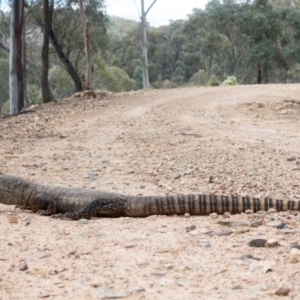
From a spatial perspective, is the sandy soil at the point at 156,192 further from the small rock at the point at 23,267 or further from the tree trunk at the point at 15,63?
the tree trunk at the point at 15,63

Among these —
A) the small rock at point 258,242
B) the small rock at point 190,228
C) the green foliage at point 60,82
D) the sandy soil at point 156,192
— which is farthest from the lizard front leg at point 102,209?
the green foliage at point 60,82

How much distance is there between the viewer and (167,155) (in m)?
9.84

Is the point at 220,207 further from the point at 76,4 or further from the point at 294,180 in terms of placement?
the point at 76,4

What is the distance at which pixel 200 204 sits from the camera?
5.68m

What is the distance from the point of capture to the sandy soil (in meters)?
3.64

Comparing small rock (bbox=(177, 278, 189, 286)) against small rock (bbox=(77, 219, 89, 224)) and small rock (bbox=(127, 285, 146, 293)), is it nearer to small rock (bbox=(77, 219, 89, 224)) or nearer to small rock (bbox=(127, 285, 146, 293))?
small rock (bbox=(127, 285, 146, 293))

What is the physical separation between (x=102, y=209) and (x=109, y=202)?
10 cm

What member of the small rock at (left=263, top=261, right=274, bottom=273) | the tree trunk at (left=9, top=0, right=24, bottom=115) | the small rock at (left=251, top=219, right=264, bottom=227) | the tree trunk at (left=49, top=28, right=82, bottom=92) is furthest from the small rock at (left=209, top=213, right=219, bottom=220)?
the tree trunk at (left=49, top=28, right=82, bottom=92)

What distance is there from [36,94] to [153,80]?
13.8 metres

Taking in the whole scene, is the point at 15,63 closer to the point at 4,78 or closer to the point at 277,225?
the point at 277,225

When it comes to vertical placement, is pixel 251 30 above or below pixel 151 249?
above

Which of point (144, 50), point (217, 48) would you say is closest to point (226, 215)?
point (144, 50)

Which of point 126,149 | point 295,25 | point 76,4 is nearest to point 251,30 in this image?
point 295,25

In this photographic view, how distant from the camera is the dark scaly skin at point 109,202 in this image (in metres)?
5.56
